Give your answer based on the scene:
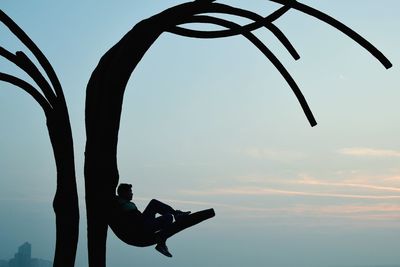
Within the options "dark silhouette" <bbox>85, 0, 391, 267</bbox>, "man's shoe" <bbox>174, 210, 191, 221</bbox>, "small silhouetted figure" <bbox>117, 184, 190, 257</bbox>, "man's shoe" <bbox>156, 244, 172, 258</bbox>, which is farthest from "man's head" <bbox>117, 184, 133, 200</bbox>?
"man's shoe" <bbox>156, 244, 172, 258</bbox>

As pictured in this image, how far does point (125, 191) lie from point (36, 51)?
99.9 inches

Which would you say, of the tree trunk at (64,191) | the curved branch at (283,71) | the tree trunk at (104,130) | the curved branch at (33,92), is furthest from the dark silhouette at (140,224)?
the curved branch at (283,71)

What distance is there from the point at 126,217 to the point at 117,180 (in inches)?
21.7

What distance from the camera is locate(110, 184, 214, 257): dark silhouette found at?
8.12m

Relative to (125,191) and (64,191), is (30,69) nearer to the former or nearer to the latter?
(64,191)

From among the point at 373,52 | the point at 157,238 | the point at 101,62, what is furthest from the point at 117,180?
the point at 373,52

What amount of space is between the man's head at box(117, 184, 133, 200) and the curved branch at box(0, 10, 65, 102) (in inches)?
64.4

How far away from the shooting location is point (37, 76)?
29.5 feet

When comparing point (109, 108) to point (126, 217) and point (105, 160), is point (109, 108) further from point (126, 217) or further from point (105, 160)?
point (126, 217)

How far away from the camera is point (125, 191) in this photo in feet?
28.2

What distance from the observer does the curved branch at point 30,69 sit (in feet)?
29.3

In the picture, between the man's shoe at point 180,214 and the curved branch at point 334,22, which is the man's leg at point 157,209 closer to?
the man's shoe at point 180,214

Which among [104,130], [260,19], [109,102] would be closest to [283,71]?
[260,19]

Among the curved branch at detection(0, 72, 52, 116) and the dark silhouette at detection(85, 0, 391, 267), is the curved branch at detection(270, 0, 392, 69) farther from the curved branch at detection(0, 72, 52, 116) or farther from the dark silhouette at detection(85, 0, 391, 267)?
the curved branch at detection(0, 72, 52, 116)
